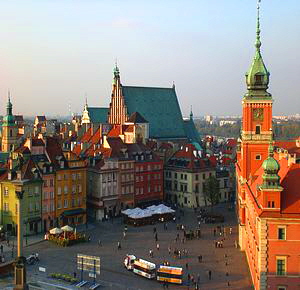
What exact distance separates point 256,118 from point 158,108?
193 feet

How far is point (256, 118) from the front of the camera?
6222 cm

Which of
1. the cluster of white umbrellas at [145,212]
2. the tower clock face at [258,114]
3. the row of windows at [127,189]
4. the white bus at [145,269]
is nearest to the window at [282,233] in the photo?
the white bus at [145,269]

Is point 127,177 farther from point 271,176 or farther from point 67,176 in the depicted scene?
point 271,176

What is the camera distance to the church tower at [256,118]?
61.8m

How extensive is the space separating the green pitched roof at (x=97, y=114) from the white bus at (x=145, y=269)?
81.6 m

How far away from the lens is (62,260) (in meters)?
55.8

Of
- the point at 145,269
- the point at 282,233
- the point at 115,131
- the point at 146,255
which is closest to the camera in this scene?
the point at 282,233

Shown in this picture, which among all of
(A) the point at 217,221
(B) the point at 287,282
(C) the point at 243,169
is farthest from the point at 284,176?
(A) the point at 217,221

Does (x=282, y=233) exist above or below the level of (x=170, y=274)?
above

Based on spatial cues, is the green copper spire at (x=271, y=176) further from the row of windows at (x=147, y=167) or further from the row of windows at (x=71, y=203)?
the row of windows at (x=147, y=167)

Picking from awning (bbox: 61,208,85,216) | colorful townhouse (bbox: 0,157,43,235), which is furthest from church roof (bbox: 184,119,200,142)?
colorful townhouse (bbox: 0,157,43,235)

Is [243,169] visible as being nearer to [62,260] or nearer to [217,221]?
[217,221]

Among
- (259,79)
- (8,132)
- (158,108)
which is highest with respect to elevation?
(259,79)

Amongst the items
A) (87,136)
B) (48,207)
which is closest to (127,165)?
(48,207)
